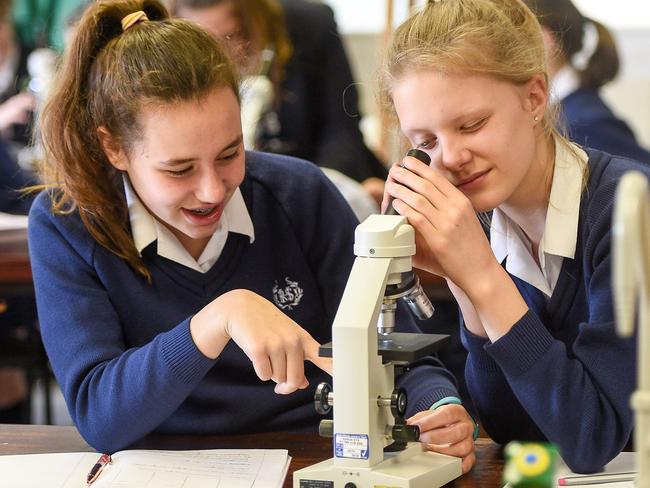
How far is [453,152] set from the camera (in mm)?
1358

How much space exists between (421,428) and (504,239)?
34cm

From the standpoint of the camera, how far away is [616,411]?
1293mm

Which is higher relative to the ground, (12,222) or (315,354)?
(315,354)

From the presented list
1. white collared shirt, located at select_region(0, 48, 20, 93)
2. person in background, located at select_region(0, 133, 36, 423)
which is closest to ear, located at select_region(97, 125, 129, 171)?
person in background, located at select_region(0, 133, 36, 423)

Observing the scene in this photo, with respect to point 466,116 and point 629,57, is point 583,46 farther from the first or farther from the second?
point 466,116

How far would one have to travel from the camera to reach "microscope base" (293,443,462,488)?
118 cm

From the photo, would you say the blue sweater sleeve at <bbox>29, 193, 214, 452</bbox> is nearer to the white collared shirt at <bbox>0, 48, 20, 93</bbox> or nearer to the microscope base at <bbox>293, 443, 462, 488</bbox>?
the microscope base at <bbox>293, 443, 462, 488</bbox>

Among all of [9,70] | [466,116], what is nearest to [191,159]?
[466,116]

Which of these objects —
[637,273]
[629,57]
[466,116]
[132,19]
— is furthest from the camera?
[629,57]

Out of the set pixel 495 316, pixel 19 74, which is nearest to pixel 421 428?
pixel 495 316

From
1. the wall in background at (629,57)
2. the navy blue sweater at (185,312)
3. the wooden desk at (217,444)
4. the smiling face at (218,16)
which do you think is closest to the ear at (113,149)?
the navy blue sweater at (185,312)

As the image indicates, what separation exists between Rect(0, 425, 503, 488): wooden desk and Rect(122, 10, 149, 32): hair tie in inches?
23.6

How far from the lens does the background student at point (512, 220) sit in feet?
4.20

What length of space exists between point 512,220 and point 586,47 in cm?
194
